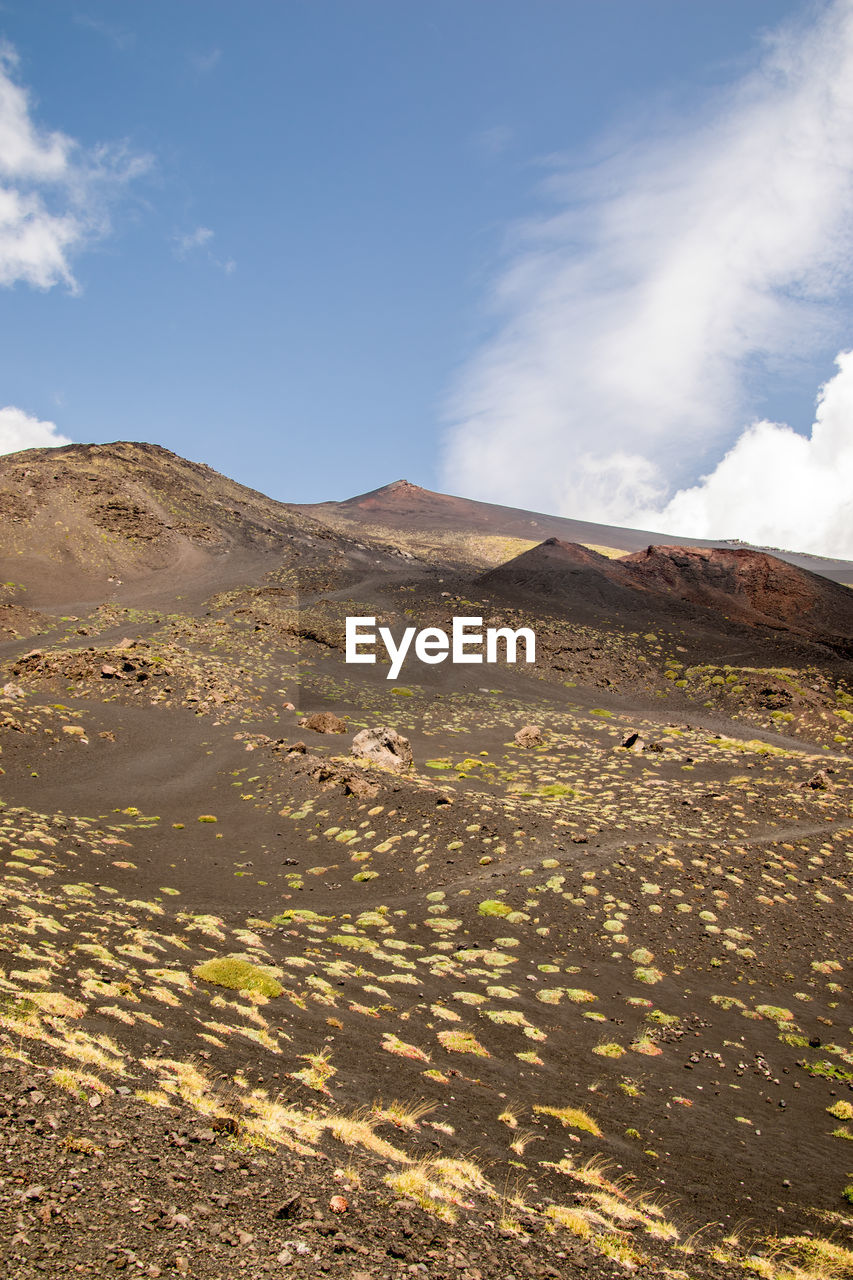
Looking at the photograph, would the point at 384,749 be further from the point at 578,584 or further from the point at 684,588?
the point at 684,588

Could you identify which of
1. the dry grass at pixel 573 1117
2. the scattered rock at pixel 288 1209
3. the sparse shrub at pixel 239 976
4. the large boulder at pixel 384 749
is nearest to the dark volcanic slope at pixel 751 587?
the large boulder at pixel 384 749

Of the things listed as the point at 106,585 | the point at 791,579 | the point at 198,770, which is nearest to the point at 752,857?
the point at 198,770

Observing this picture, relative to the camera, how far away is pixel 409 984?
12898mm

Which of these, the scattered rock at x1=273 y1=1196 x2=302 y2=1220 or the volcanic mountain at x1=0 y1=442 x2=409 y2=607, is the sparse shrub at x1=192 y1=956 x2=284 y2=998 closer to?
the scattered rock at x1=273 y1=1196 x2=302 y2=1220

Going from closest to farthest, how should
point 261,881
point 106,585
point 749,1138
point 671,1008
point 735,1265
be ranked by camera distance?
point 735,1265 → point 749,1138 → point 671,1008 → point 261,881 → point 106,585

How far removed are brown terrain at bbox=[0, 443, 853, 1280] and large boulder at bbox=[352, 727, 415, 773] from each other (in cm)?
15

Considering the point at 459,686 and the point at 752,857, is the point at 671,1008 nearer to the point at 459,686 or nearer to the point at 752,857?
the point at 752,857

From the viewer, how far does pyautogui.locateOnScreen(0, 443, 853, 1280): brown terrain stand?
5992mm

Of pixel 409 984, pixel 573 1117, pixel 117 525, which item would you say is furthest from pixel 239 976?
pixel 117 525

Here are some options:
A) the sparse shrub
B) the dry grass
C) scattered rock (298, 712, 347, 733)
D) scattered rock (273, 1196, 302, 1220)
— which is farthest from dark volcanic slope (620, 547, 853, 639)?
scattered rock (273, 1196, 302, 1220)

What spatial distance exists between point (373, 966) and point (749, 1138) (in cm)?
730

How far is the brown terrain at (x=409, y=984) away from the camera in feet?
19.7

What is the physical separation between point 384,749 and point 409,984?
16.3 meters

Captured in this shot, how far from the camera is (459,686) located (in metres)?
50.6
